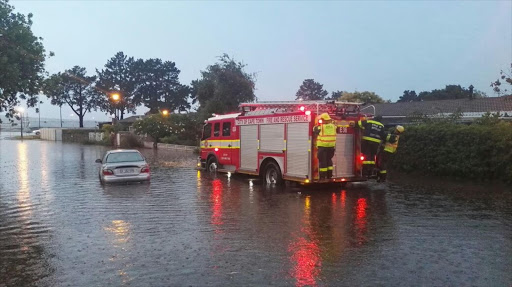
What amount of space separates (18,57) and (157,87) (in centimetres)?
7657

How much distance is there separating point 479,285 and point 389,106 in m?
38.1

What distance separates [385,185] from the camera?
14.9 meters

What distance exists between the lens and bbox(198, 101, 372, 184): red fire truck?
1309 cm

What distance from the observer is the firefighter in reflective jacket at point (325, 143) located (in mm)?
12695

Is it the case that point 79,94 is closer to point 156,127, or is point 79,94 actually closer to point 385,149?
point 156,127

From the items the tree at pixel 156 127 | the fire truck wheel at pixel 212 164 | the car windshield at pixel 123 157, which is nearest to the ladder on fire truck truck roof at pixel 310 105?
the fire truck wheel at pixel 212 164

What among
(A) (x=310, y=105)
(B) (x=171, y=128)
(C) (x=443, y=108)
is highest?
(C) (x=443, y=108)

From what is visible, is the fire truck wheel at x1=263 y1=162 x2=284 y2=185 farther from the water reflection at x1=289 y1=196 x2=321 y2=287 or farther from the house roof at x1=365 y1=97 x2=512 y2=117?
the house roof at x1=365 y1=97 x2=512 y2=117

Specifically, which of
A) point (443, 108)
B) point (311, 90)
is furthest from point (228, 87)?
point (311, 90)

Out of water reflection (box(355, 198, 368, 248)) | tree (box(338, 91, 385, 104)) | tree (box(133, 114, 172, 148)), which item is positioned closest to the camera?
water reflection (box(355, 198, 368, 248))

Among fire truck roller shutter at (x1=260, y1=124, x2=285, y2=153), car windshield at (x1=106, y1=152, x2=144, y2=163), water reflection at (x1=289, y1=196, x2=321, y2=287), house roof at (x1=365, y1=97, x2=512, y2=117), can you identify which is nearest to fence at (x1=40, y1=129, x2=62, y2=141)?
house roof at (x1=365, y1=97, x2=512, y2=117)

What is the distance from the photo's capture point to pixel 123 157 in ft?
49.7

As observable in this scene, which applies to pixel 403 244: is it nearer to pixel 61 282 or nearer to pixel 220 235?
pixel 220 235

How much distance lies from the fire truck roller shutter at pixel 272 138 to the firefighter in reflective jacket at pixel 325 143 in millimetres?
1512
